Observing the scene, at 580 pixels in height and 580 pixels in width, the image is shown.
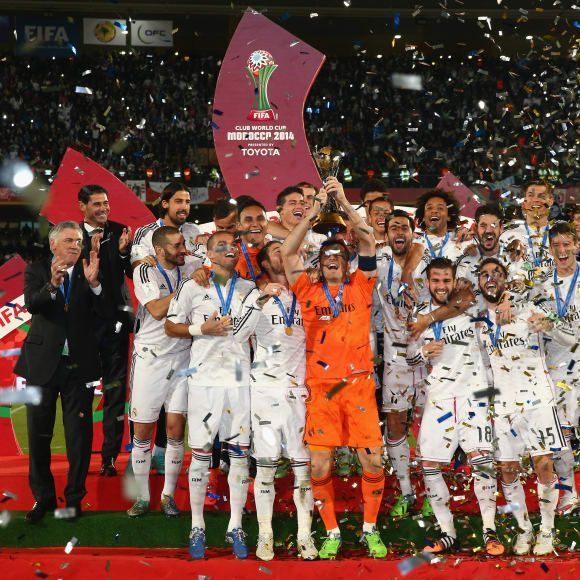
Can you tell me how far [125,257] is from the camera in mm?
6430

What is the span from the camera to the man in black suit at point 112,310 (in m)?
6.37

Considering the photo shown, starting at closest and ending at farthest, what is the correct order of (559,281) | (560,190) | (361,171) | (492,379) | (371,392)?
(371,392) → (492,379) → (559,281) → (560,190) → (361,171)

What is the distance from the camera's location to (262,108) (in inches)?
330

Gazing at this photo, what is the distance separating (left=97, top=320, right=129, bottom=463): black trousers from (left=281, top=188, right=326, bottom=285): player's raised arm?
65.9 inches

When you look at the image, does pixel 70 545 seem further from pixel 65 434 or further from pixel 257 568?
pixel 257 568

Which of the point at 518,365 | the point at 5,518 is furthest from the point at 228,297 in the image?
the point at 5,518

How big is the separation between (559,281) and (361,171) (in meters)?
15.1

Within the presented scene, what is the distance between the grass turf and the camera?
5.67m

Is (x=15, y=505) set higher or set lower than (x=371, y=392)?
lower

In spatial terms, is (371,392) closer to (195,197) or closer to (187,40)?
(195,197)

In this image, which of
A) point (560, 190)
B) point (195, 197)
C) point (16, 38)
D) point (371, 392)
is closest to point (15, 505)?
point (371, 392)

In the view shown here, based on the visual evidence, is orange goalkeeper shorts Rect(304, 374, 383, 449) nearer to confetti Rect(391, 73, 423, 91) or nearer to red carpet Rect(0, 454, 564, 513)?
red carpet Rect(0, 454, 564, 513)

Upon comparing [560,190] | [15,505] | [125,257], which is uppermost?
[560,190]

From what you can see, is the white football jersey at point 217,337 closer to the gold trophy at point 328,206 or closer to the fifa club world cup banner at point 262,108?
the gold trophy at point 328,206
